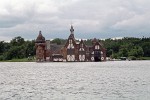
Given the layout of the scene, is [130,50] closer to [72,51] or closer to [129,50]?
[129,50]

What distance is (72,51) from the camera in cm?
15962

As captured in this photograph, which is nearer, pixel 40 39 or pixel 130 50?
pixel 40 39

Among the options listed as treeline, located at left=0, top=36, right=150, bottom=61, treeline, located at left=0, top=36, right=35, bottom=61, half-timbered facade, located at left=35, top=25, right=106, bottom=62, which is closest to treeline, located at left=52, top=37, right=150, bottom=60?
treeline, located at left=0, top=36, right=150, bottom=61

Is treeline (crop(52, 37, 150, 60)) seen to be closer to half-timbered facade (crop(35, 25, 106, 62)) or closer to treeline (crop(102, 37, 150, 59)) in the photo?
treeline (crop(102, 37, 150, 59))

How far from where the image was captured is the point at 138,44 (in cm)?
19588

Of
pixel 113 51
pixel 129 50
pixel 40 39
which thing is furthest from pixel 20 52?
pixel 129 50

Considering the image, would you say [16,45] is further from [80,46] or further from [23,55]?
[80,46]

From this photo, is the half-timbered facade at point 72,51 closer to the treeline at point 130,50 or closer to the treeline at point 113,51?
the treeline at point 113,51

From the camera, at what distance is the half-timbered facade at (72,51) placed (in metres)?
159

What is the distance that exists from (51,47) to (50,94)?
129 metres

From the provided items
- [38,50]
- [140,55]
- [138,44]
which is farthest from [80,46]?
[138,44]

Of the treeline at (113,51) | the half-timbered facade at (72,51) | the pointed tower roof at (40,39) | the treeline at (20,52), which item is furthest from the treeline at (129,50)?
the treeline at (20,52)

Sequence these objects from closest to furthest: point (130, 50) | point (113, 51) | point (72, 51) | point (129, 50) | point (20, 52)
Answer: point (72, 51) < point (130, 50) < point (129, 50) < point (20, 52) < point (113, 51)

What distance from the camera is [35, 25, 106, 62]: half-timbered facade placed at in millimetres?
158600
